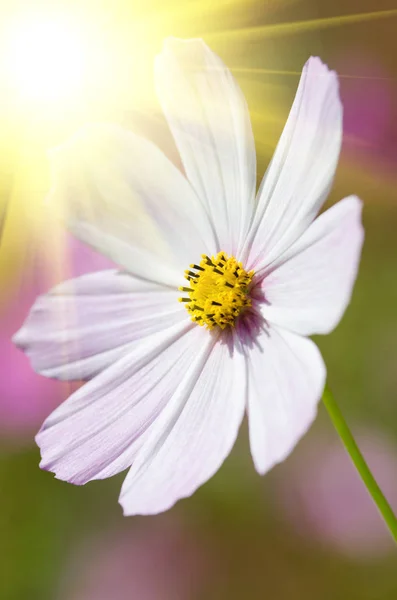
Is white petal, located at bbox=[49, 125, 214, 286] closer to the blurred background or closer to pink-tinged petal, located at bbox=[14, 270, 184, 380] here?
pink-tinged petal, located at bbox=[14, 270, 184, 380]

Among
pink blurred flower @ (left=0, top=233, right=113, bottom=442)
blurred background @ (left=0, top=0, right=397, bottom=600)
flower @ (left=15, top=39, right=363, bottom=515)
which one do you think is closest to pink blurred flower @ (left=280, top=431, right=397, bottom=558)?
blurred background @ (left=0, top=0, right=397, bottom=600)

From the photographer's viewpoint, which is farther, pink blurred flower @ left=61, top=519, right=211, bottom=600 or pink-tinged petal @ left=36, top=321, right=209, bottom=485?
pink blurred flower @ left=61, top=519, right=211, bottom=600

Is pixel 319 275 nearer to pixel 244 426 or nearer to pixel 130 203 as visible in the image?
pixel 130 203

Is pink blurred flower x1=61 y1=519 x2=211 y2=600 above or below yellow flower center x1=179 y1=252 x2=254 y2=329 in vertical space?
below

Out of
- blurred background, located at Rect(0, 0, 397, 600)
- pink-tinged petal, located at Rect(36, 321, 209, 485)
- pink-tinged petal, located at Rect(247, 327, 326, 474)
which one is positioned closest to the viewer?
pink-tinged petal, located at Rect(247, 327, 326, 474)

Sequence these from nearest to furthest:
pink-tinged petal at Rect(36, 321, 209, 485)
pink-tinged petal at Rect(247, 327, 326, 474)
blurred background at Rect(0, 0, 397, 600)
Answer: pink-tinged petal at Rect(247, 327, 326, 474) < pink-tinged petal at Rect(36, 321, 209, 485) < blurred background at Rect(0, 0, 397, 600)

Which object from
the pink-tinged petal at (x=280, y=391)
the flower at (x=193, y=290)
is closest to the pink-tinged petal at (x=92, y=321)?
the flower at (x=193, y=290)

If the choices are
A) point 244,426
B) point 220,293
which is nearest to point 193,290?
point 220,293
